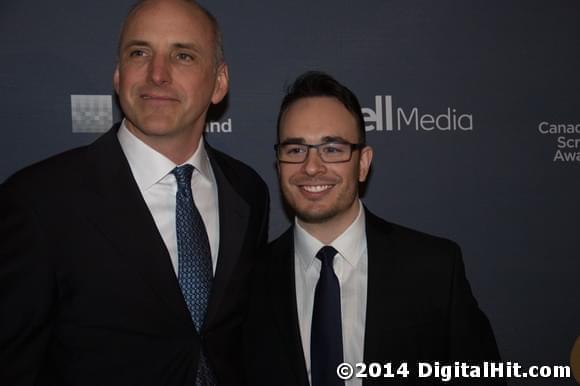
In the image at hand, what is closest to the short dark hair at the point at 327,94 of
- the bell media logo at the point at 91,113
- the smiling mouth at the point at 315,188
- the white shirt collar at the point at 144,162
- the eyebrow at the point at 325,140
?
the eyebrow at the point at 325,140

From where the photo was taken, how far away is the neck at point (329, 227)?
2.02 m

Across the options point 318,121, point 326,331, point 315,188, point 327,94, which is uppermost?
point 327,94

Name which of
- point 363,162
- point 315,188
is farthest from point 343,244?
point 363,162

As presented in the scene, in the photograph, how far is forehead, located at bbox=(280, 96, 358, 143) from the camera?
1.98 meters

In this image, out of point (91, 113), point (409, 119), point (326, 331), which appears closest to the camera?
point (326, 331)

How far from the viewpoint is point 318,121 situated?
1988mm

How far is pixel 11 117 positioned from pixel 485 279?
2.34 metres

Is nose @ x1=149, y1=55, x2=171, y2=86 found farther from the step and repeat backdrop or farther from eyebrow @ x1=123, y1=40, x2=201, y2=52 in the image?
the step and repeat backdrop

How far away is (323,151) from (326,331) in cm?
64

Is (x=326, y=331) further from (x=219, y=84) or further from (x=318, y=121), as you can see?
(x=219, y=84)

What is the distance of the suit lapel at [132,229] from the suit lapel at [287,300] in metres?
0.39

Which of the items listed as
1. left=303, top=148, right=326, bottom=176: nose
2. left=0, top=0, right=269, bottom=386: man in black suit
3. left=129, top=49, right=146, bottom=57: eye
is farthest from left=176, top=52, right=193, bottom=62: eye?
left=303, top=148, right=326, bottom=176: nose

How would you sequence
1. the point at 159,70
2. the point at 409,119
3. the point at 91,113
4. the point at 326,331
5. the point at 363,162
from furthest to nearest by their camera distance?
the point at 409,119 → the point at 91,113 → the point at 363,162 → the point at 326,331 → the point at 159,70

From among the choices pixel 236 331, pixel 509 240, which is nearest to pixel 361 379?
pixel 236 331
